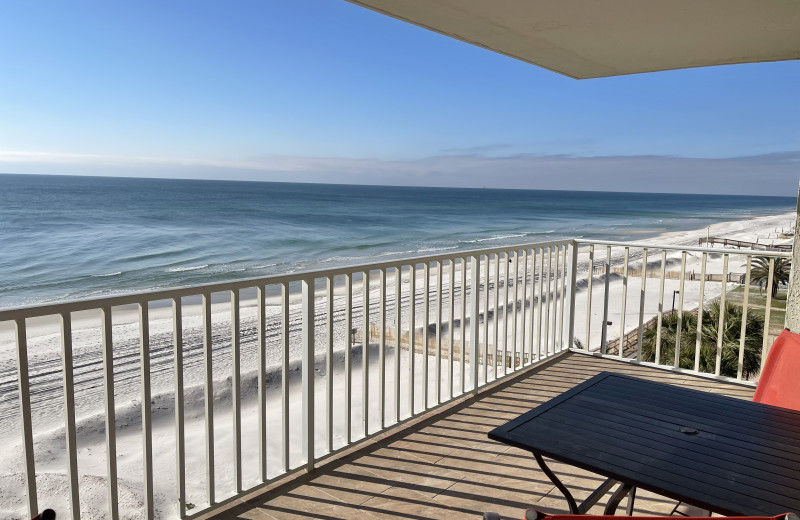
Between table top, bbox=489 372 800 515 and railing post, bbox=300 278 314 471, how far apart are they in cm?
112

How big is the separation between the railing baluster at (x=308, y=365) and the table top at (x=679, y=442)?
1.12 meters

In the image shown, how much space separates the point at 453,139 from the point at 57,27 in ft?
91.9

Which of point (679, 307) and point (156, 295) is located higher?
point (156, 295)

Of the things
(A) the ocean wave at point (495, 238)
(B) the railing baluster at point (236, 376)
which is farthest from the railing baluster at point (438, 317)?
(A) the ocean wave at point (495, 238)

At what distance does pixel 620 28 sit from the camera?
2.51 m

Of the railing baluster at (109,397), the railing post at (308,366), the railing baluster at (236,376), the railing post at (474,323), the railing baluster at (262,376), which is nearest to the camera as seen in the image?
the railing baluster at (109,397)

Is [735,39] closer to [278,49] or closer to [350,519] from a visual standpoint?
[350,519]

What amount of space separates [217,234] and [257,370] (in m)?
22.4

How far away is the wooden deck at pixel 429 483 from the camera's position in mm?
2088

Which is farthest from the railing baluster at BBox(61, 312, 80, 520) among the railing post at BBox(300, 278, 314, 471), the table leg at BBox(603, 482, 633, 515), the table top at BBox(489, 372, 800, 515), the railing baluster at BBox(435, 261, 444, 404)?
the railing baluster at BBox(435, 261, 444, 404)

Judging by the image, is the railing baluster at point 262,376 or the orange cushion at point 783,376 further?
the railing baluster at point 262,376

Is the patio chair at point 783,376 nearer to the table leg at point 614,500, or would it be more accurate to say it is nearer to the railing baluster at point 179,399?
the table leg at point 614,500

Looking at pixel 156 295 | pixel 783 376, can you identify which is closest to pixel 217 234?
pixel 156 295

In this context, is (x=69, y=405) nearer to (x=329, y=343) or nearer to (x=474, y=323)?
(x=329, y=343)
